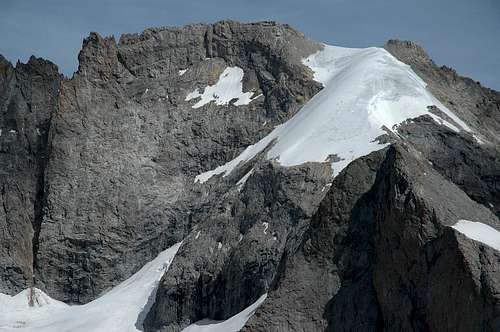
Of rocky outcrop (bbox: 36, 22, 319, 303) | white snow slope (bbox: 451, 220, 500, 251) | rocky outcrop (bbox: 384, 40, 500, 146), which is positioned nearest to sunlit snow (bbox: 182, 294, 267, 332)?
white snow slope (bbox: 451, 220, 500, 251)

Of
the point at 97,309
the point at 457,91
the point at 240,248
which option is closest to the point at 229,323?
the point at 240,248

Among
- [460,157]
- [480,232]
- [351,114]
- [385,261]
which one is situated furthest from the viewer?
[351,114]

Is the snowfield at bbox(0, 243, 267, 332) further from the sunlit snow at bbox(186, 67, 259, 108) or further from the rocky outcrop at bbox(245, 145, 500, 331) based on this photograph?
the rocky outcrop at bbox(245, 145, 500, 331)

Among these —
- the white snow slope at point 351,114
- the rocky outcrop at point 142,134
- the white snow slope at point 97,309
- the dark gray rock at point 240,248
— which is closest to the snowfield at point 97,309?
the white snow slope at point 97,309

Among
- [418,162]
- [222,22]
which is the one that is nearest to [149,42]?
[222,22]

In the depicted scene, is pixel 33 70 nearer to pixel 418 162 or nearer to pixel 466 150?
pixel 466 150

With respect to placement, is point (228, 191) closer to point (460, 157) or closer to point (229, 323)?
point (229, 323)
